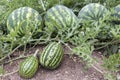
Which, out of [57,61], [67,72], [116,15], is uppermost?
[116,15]

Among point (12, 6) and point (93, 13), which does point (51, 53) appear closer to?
point (93, 13)

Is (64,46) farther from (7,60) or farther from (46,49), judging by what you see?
(7,60)

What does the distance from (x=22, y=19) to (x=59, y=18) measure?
0.33 metres

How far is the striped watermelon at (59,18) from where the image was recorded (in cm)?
283

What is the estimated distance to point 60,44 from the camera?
2707 mm

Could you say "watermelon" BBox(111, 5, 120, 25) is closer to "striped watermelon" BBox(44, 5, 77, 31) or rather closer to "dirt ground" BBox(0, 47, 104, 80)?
"striped watermelon" BBox(44, 5, 77, 31)

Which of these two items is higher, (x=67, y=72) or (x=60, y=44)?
(x=60, y=44)

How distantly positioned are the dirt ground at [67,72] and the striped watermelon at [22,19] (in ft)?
Answer: 1.06

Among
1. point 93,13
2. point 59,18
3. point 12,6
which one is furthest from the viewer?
point 12,6

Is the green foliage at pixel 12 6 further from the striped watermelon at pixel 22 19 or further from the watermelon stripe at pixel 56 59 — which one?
the watermelon stripe at pixel 56 59

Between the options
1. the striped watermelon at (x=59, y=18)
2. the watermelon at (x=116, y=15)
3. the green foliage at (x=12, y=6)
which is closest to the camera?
the striped watermelon at (x=59, y=18)

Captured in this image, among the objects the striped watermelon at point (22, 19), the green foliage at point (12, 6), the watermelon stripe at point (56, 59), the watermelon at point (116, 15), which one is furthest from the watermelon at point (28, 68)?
the watermelon at point (116, 15)

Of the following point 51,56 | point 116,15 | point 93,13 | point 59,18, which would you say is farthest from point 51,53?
point 116,15

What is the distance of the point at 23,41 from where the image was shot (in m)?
2.69
